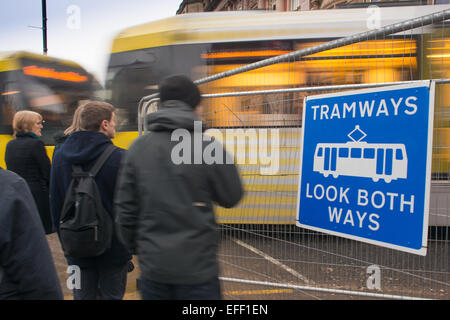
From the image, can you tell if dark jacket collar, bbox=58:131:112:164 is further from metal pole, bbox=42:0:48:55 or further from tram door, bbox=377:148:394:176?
metal pole, bbox=42:0:48:55

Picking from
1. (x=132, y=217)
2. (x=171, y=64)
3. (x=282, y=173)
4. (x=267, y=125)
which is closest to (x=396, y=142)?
(x=282, y=173)

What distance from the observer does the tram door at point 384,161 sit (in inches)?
94.3

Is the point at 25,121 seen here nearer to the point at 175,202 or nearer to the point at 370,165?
the point at 175,202

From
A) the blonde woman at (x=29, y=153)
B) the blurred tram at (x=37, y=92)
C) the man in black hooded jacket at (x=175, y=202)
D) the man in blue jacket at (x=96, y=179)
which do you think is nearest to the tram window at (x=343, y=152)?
the man in black hooded jacket at (x=175, y=202)

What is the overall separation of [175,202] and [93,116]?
1.20m

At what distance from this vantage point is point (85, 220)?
2.55 m

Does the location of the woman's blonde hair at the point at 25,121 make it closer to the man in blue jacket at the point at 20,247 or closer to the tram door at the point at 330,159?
the man in blue jacket at the point at 20,247

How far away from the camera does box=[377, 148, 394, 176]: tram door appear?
239 cm

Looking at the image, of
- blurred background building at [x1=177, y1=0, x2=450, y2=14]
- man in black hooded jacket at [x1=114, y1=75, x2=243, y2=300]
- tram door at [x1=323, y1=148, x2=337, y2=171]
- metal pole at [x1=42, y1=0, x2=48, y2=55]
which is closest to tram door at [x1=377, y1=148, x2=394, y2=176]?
tram door at [x1=323, y1=148, x2=337, y2=171]

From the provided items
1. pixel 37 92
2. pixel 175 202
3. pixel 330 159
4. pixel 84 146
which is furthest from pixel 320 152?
pixel 37 92

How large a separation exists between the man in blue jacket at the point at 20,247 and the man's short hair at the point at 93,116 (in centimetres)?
122

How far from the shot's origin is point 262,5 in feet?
92.3

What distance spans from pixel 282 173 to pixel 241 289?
1.18m

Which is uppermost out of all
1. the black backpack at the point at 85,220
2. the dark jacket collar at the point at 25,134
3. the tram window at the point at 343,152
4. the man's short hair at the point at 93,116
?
the man's short hair at the point at 93,116
